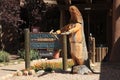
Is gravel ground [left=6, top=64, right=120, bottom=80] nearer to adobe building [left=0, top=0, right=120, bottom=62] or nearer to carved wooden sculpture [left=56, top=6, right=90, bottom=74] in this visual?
carved wooden sculpture [left=56, top=6, right=90, bottom=74]

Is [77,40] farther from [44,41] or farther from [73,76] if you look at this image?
[44,41]

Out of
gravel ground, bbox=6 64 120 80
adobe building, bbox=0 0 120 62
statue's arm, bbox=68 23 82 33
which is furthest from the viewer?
adobe building, bbox=0 0 120 62

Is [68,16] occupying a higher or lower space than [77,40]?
lower

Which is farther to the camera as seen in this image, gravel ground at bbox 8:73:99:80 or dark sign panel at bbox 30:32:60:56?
dark sign panel at bbox 30:32:60:56

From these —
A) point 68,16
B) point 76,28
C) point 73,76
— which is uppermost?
point 76,28

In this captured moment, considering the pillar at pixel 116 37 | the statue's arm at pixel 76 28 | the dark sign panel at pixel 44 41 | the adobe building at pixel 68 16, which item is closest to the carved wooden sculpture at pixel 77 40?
the statue's arm at pixel 76 28

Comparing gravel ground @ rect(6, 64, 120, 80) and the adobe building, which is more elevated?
the adobe building

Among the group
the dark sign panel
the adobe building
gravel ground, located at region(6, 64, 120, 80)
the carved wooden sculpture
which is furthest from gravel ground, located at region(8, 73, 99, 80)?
the adobe building

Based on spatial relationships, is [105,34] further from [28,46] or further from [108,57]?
[28,46]

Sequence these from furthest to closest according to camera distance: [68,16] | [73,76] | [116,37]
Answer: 1. [68,16]
2. [116,37]
3. [73,76]

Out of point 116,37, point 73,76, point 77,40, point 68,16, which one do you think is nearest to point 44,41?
point 77,40

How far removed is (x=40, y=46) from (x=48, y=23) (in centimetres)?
1249

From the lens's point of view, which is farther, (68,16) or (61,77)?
(68,16)

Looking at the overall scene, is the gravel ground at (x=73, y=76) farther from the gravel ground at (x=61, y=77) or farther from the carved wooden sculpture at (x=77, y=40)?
the carved wooden sculpture at (x=77, y=40)
